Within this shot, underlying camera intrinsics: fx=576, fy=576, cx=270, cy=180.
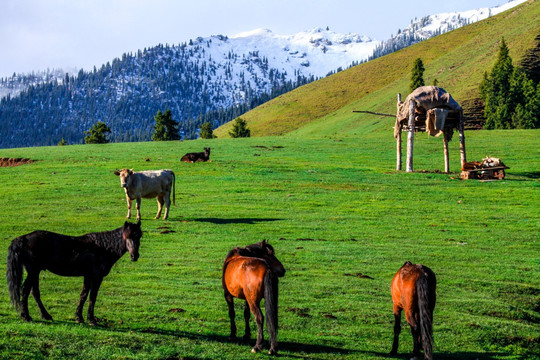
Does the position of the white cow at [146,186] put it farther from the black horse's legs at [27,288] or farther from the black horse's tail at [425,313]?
the black horse's tail at [425,313]

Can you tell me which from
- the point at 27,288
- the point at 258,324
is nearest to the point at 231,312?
the point at 258,324

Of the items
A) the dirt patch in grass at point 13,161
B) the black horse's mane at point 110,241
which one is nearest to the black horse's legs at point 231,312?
the black horse's mane at point 110,241

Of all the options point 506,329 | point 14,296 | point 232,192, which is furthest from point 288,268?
point 232,192

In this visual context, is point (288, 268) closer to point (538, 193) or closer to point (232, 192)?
point (232, 192)

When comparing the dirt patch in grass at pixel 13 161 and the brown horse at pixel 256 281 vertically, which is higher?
the dirt patch in grass at pixel 13 161

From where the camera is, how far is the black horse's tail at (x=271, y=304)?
435 inches

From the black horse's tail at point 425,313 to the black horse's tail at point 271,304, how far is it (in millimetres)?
2882

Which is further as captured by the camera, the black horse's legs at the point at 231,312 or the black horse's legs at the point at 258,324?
the black horse's legs at the point at 231,312

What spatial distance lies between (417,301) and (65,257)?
753 cm

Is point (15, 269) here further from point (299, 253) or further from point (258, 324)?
point (299, 253)

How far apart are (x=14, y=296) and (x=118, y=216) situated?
17.5 m

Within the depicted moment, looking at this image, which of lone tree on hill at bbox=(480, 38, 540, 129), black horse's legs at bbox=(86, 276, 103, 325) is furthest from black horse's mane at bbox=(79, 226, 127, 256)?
lone tree on hill at bbox=(480, 38, 540, 129)

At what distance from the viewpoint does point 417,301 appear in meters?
11.7

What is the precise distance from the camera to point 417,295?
1159 centimetres
